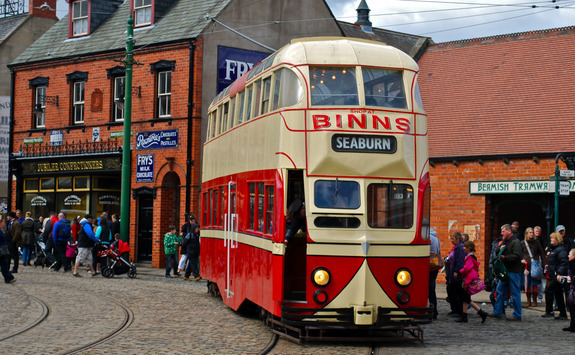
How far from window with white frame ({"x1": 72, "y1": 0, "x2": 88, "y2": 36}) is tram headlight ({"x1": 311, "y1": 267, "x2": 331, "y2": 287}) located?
86.2 feet

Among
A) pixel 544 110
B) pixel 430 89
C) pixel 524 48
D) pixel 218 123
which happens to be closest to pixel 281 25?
pixel 430 89

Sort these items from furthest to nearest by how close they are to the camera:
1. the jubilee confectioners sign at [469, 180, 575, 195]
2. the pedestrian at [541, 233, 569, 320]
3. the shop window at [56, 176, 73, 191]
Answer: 1. the shop window at [56, 176, 73, 191]
2. the jubilee confectioners sign at [469, 180, 575, 195]
3. the pedestrian at [541, 233, 569, 320]

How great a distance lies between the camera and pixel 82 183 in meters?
34.8

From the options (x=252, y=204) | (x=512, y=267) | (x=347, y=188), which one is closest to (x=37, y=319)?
(x=252, y=204)

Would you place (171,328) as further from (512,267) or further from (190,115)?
(190,115)

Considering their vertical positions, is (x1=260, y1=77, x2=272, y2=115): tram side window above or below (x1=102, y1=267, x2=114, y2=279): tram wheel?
above

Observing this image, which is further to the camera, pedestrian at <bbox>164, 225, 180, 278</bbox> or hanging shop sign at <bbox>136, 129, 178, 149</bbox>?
hanging shop sign at <bbox>136, 129, 178, 149</bbox>

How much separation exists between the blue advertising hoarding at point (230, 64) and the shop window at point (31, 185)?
987cm

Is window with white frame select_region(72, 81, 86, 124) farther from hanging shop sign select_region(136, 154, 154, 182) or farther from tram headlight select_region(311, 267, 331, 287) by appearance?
tram headlight select_region(311, 267, 331, 287)

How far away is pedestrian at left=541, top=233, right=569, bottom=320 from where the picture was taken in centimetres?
1639

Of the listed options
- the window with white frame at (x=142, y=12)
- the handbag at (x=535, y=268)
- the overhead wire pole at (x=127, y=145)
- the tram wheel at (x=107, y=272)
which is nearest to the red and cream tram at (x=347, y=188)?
the handbag at (x=535, y=268)

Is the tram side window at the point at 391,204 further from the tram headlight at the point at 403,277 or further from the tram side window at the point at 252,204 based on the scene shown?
the tram side window at the point at 252,204

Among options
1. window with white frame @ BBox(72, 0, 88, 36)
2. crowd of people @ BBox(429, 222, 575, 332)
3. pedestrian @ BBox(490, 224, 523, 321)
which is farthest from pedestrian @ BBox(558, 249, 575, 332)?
window with white frame @ BBox(72, 0, 88, 36)

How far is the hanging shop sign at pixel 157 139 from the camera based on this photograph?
31719mm
